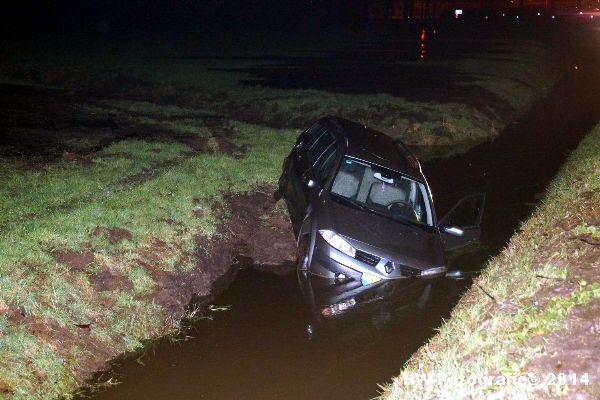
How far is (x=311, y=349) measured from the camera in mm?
6734

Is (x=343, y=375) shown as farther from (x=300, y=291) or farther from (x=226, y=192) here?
(x=226, y=192)

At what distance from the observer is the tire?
27.3ft

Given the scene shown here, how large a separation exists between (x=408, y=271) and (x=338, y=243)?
3.32 ft

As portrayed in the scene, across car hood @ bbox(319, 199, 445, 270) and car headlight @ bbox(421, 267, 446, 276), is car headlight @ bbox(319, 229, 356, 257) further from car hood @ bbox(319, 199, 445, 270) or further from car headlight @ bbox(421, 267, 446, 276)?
car headlight @ bbox(421, 267, 446, 276)

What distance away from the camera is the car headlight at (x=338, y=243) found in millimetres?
7895

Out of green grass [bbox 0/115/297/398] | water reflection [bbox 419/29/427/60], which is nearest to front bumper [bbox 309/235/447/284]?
green grass [bbox 0/115/297/398]

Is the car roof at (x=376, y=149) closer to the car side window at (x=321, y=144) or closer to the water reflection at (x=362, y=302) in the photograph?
the car side window at (x=321, y=144)

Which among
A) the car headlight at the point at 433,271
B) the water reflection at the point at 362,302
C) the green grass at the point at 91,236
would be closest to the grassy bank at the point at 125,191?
the green grass at the point at 91,236

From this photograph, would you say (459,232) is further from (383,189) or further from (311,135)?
(311,135)

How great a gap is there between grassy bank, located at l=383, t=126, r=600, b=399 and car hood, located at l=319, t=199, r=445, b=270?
2.75 ft

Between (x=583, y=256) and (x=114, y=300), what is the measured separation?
5.30m

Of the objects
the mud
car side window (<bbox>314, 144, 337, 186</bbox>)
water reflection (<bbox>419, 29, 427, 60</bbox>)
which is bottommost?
water reflection (<bbox>419, 29, 427, 60</bbox>)

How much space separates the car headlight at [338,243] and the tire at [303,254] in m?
0.42

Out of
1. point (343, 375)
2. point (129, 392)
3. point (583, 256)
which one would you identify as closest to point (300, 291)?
Answer: point (343, 375)
